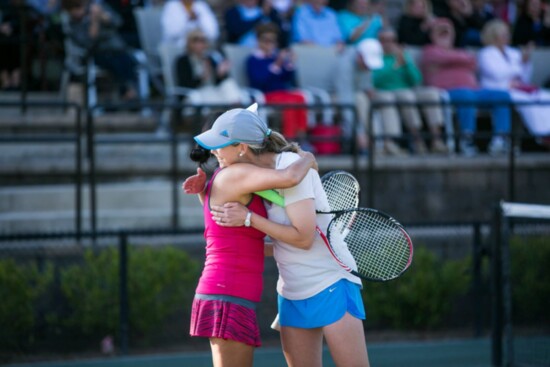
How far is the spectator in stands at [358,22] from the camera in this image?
41.8ft

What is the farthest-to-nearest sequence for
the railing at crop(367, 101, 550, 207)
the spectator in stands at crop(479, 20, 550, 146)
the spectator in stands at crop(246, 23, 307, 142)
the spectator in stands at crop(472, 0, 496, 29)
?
the spectator in stands at crop(472, 0, 496, 29), the spectator in stands at crop(479, 20, 550, 146), the spectator in stands at crop(246, 23, 307, 142), the railing at crop(367, 101, 550, 207)

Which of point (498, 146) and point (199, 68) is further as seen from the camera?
point (498, 146)

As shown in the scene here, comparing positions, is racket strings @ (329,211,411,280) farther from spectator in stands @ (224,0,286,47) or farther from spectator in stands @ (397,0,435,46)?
spectator in stands @ (397,0,435,46)

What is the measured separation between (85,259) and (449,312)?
129 inches

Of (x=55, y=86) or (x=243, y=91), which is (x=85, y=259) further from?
(x=55, y=86)

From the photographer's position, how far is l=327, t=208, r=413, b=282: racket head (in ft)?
15.9

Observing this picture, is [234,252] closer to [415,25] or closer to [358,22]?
[358,22]

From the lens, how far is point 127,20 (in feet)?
42.2

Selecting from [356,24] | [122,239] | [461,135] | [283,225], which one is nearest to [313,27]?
[356,24]

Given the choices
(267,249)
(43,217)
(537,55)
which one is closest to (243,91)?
(43,217)

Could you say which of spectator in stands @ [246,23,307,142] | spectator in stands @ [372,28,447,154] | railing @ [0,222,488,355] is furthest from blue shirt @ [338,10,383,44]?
railing @ [0,222,488,355]

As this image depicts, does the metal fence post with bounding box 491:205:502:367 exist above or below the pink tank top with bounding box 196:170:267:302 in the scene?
below

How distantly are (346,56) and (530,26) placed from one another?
3.66 metres

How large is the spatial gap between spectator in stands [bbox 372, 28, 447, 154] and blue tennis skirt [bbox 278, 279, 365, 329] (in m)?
6.84
